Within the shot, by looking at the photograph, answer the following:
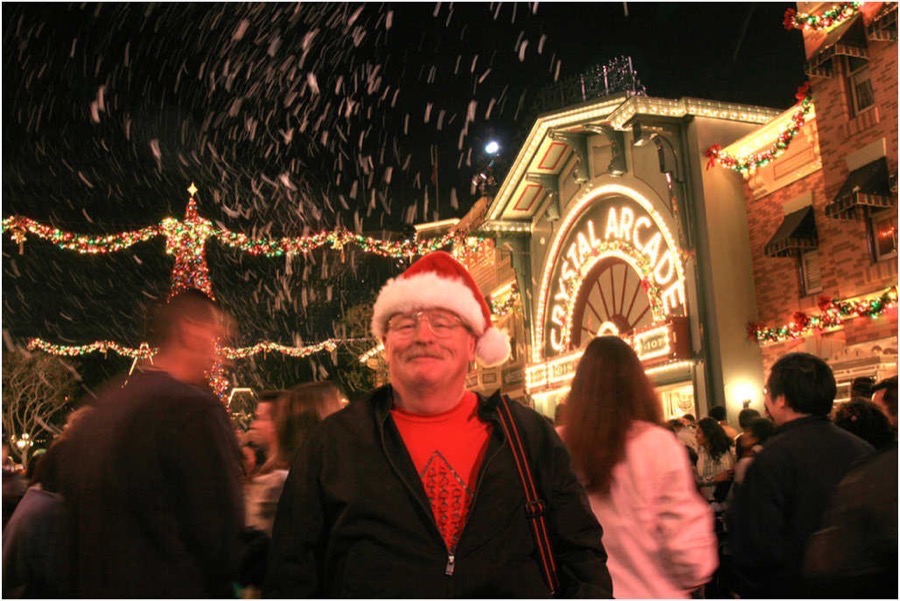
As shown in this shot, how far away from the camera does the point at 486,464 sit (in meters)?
2.65

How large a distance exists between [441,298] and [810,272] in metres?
11.8

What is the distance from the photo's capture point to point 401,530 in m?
2.51

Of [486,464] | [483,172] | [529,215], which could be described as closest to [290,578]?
[486,464]

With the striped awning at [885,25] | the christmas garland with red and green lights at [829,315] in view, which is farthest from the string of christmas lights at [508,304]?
the striped awning at [885,25]

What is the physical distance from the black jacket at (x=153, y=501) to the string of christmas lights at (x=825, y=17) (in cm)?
1249

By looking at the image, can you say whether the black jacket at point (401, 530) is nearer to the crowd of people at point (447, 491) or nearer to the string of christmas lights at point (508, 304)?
the crowd of people at point (447, 491)

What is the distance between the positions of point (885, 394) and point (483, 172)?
21873 millimetres

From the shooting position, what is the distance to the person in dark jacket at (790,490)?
11.0 feet

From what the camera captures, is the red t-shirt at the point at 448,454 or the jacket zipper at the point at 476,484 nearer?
→ the jacket zipper at the point at 476,484

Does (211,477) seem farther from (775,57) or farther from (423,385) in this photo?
(775,57)

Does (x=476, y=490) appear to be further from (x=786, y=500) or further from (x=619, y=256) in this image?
(x=619, y=256)

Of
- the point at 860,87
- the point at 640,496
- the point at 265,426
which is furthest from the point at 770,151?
the point at 640,496

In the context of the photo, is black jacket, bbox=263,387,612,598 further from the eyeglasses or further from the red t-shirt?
the eyeglasses

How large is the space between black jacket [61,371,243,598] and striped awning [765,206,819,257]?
12021mm
